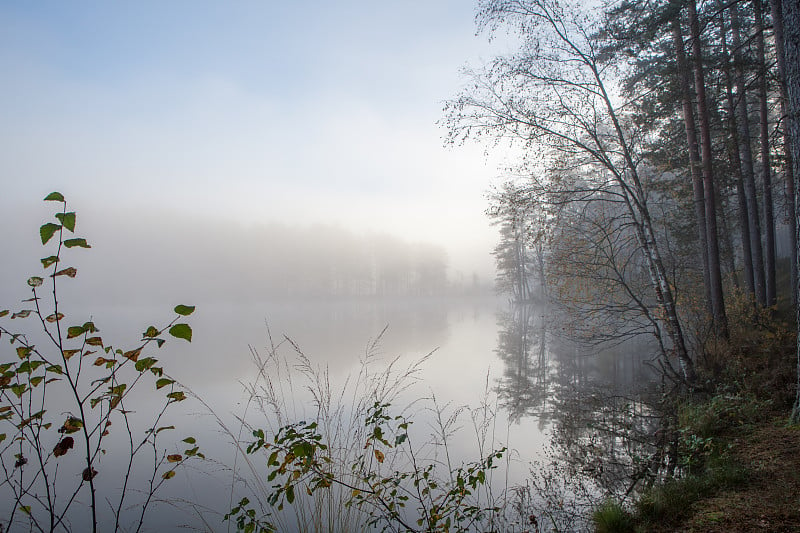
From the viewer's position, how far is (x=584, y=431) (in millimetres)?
6668

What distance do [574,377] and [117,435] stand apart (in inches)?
416

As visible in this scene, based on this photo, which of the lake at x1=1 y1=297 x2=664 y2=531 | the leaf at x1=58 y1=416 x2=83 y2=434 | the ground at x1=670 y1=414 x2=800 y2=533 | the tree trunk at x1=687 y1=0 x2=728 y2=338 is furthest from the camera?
the tree trunk at x1=687 y1=0 x2=728 y2=338

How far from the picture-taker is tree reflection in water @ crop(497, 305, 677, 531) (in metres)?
4.45

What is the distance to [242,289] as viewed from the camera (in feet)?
299

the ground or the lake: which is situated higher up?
the ground

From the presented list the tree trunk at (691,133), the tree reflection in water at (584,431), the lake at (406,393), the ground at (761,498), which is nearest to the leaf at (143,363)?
the lake at (406,393)

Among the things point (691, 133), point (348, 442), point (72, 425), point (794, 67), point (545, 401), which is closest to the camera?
point (72, 425)

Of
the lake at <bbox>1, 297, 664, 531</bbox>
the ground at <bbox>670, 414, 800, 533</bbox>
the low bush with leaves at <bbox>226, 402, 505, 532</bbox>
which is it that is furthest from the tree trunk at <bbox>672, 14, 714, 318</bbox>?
the low bush with leaves at <bbox>226, 402, 505, 532</bbox>

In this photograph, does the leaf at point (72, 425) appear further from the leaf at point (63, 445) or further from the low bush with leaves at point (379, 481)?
the low bush with leaves at point (379, 481)

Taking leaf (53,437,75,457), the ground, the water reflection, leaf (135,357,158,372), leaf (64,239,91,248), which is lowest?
the water reflection

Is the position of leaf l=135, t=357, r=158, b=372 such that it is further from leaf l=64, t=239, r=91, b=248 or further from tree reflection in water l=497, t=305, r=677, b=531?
tree reflection in water l=497, t=305, r=677, b=531

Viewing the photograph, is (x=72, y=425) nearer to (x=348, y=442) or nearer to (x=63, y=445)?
(x=63, y=445)

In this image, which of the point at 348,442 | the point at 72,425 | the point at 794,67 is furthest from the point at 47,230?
the point at 794,67

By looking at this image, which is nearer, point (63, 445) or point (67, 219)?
point (67, 219)
